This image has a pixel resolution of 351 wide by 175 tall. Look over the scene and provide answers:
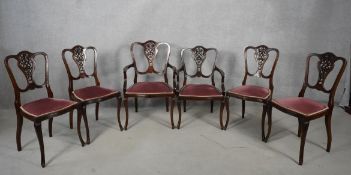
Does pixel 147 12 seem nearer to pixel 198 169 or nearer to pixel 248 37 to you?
pixel 248 37

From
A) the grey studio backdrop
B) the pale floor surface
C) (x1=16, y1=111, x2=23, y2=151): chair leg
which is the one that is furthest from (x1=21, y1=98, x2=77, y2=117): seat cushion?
the grey studio backdrop

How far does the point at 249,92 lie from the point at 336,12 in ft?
5.47

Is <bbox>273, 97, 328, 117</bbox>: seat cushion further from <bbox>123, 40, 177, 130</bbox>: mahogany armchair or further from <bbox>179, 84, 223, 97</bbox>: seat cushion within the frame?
<bbox>123, 40, 177, 130</bbox>: mahogany armchair

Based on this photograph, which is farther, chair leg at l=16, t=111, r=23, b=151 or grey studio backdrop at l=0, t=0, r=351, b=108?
grey studio backdrop at l=0, t=0, r=351, b=108

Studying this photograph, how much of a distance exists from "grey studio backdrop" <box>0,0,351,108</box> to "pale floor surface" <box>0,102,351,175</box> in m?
0.67

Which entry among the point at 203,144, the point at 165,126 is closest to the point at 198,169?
the point at 203,144

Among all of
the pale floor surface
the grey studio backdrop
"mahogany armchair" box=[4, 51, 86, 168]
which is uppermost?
the grey studio backdrop

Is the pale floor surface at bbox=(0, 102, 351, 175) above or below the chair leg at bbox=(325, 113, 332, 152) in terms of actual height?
below

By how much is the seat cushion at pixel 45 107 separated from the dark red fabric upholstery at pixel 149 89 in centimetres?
64

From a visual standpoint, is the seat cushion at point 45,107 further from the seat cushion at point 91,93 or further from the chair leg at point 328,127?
the chair leg at point 328,127

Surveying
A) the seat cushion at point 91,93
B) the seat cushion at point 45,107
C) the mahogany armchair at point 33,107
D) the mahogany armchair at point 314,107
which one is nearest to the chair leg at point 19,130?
the mahogany armchair at point 33,107

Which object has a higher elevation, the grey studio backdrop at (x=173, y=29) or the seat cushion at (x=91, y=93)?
the grey studio backdrop at (x=173, y=29)

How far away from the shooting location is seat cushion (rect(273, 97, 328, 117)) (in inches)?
92.6

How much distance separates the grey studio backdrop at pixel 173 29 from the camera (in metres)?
3.29
